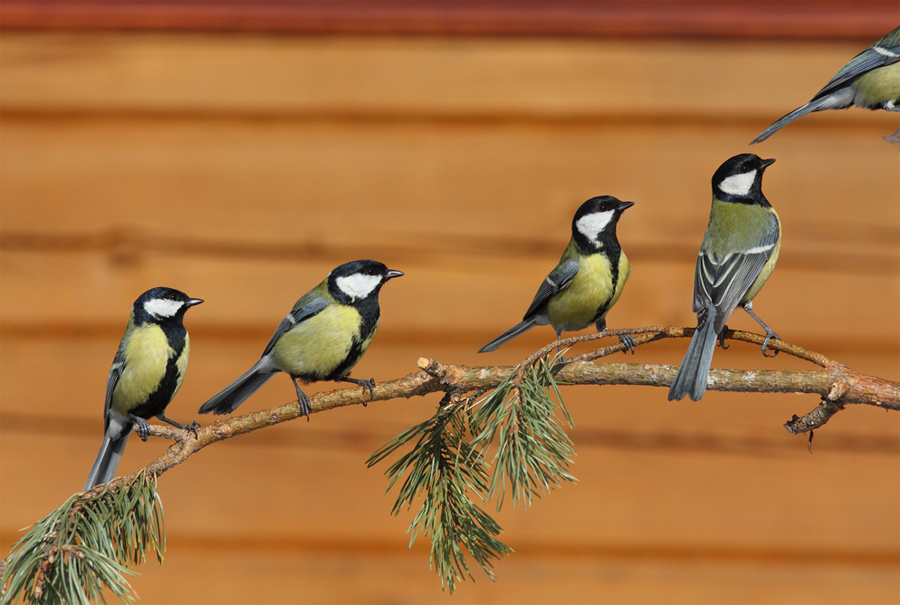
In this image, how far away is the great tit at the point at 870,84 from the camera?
0.83 m

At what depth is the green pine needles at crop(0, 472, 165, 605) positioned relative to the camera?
0.70m

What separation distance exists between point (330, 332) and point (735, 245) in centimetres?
71

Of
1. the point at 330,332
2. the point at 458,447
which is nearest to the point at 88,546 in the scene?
the point at 458,447

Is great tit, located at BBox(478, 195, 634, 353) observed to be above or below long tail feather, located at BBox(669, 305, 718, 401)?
above

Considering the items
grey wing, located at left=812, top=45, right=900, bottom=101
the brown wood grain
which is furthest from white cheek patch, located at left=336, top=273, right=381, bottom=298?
the brown wood grain

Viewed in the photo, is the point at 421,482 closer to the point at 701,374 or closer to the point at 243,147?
the point at 701,374

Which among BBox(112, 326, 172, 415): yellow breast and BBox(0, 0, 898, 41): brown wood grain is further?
BBox(0, 0, 898, 41): brown wood grain

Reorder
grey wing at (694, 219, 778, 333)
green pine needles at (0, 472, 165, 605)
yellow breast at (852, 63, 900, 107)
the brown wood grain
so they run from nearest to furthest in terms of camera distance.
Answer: green pine needles at (0, 472, 165, 605), yellow breast at (852, 63, 900, 107), grey wing at (694, 219, 778, 333), the brown wood grain

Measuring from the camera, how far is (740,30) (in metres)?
1.72

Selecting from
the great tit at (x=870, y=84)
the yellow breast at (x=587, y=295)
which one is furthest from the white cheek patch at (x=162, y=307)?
the great tit at (x=870, y=84)

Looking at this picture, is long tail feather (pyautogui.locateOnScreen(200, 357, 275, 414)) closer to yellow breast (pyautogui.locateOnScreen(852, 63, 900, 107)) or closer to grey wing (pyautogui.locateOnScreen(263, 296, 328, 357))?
grey wing (pyautogui.locateOnScreen(263, 296, 328, 357))

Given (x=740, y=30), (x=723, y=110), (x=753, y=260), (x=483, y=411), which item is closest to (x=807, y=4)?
(x=740, y=30)

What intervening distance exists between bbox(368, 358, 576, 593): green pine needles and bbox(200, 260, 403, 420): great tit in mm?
359

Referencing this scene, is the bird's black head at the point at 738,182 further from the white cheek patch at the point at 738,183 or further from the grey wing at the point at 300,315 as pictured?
the grey wing at the point at 300,315
